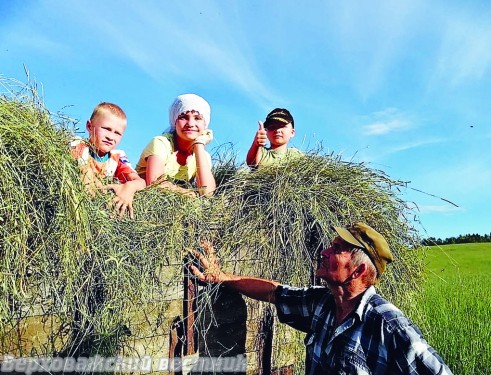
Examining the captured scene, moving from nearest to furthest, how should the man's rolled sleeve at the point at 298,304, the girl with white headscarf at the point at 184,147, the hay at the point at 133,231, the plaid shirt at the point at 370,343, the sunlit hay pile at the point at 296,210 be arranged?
the hay at the point at 133,231 < the plaid shirt at the point at 370,343 < the man's rolled sleeve at the point at 298,304 < the sunlit hay pile at the point at 296,210 < the girl with white headscarf at the point at 184,147

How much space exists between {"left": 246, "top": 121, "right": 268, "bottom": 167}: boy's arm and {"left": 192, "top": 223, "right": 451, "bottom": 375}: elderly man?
101 cm

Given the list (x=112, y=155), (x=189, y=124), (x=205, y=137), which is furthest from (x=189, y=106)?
(x=112, y=155)

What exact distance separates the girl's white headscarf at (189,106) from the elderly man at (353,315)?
1.01 m

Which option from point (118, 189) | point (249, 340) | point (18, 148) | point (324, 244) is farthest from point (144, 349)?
point (18, 148)

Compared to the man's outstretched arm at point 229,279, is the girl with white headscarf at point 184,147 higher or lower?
higher

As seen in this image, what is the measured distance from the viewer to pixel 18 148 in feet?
6.39

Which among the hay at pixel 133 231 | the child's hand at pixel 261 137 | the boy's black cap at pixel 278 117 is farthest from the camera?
the boy's black cap at pixel 278 117

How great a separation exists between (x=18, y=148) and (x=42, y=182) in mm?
159

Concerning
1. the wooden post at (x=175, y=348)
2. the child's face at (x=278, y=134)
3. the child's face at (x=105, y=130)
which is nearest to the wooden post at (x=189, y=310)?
the wooden post at (x=175, y=348)

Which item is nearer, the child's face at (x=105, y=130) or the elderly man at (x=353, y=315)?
the elderly man at (x=353, y=315)

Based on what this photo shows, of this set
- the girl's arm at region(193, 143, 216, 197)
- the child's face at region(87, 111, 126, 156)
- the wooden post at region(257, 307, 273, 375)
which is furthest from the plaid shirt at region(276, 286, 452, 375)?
the child's face at region(87, 111, 126, 156)

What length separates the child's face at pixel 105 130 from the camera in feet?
9.22

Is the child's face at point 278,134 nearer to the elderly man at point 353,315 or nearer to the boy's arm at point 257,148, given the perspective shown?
the boy's arm at point 257,148

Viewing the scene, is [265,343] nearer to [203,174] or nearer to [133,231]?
[203,174]
